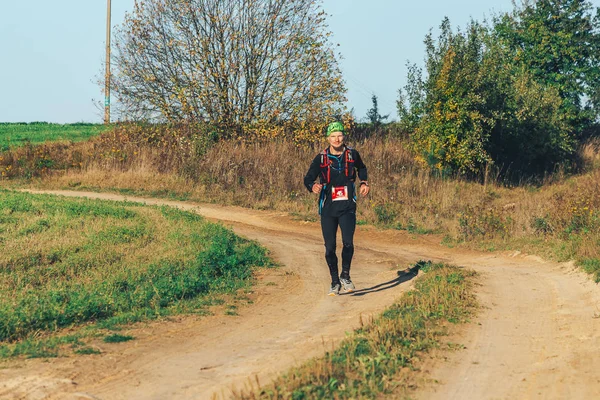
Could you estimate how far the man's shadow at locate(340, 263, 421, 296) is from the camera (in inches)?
409

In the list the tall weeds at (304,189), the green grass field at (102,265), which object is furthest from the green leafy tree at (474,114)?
the green grass field at (102,265)

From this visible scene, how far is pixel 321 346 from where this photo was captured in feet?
22.8

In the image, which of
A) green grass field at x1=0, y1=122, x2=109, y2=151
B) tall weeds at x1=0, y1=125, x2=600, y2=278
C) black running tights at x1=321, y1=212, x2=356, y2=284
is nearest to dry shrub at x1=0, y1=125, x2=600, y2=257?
tall weeds at x1=0, y1=125, x2=600, y2=278

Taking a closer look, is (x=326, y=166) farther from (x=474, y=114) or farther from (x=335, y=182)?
(x=474, y=114)

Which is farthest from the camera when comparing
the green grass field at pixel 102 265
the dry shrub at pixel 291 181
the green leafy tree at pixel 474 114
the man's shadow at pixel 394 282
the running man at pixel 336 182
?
the green leafy tree at pixel 474 114

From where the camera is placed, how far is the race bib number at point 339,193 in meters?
9.59

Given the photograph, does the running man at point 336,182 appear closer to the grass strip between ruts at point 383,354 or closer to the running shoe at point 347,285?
the running shoe at point 347,285

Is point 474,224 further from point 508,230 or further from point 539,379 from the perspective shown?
point 539,379

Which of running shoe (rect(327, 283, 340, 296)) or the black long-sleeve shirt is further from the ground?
the black long-sleeve shirt

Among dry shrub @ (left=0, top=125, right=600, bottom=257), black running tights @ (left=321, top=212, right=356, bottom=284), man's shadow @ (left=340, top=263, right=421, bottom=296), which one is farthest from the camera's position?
dry shrub @ (left=0, top=125, right=600, bottom=257)

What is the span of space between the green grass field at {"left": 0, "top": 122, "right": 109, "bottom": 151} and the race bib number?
81.6 ft

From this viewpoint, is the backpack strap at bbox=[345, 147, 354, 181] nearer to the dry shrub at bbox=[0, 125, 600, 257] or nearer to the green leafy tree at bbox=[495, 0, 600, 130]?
the dry shrub at bbox=[0, 125, 600, 257]

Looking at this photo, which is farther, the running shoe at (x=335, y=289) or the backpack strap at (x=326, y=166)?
the running shoe at (x=335, y=289)

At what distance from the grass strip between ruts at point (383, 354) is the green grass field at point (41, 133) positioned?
26447 mm
